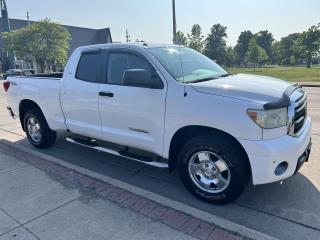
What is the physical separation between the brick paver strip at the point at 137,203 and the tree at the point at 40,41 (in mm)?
37810

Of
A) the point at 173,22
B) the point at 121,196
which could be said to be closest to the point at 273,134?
the point at 121,196

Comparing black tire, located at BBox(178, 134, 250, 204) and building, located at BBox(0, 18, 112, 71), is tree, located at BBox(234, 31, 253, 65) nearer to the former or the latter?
building, located at BBox(0, 18, 112, 71)

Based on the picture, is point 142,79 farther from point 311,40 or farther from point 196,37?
point 311,40

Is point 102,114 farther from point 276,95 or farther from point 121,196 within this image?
point 276,95

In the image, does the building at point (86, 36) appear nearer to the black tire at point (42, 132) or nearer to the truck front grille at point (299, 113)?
the black tire at point (42, 132)

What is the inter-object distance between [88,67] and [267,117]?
2858 millimetres

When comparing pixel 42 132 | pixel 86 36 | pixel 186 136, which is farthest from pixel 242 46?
pixel 186 136

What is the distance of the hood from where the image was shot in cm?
338

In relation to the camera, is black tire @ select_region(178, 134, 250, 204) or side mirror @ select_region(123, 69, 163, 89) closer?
black tire @ select_region(178, 134, 250, 204)

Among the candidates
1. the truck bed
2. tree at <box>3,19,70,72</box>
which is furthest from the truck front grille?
tree at <box>3,19,70,72</box>

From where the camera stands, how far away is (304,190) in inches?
159

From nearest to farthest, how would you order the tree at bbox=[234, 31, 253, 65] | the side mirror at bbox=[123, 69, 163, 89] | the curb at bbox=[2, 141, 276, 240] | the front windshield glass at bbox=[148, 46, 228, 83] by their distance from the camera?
the curb at bbox=[2, 141, 276, 240] → the side mirror at bbox=[123, 69, 163, 89] → the front windshield glass at bbox=[148, 46, 228, 83] → the tree at bbox=[234, 31, 253, 65]

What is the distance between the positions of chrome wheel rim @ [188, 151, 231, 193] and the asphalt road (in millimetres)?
224

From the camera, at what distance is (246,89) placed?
139 inches
